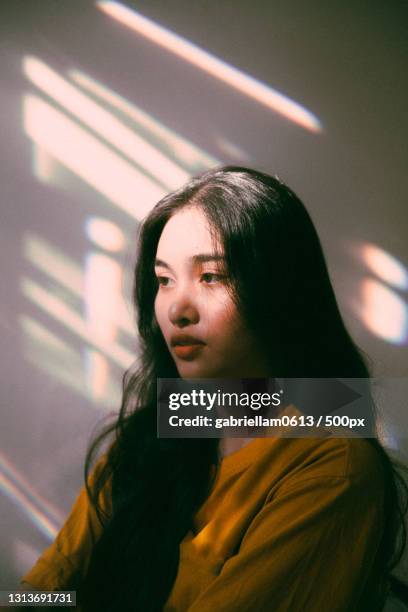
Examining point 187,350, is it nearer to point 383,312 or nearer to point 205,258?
point 205,258

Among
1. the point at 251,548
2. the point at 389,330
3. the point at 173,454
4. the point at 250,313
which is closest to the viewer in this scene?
the point at 251,548

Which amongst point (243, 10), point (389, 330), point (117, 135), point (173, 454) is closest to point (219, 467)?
point (173, 454)

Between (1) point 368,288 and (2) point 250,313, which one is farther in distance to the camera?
(1) point 368,288

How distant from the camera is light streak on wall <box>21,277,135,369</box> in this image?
117 cm

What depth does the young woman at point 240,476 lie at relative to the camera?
682mm

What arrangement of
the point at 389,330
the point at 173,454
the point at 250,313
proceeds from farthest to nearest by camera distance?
the point at 389,330 → the point at 173,454 → the point at 250,313

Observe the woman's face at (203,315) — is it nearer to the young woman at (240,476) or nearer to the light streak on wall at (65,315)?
the young woman at (240,476)

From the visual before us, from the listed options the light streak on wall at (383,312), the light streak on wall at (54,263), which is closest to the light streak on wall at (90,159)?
the light streak on wall at (54,263)

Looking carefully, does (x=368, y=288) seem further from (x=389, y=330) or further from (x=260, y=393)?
(x=260, y=393)

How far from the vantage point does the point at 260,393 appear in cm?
85

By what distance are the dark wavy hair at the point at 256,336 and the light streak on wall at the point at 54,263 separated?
0.23 m

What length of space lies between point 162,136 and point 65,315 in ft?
1.48

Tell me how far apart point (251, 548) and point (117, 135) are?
34.9 inches

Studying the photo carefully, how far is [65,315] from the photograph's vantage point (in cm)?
117
